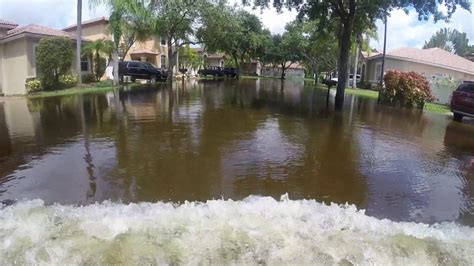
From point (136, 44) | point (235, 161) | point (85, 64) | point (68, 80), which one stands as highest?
point (136, 44)

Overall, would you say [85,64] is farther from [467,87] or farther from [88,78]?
[467,87]

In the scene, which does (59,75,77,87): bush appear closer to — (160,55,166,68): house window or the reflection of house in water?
the reflection of house in water

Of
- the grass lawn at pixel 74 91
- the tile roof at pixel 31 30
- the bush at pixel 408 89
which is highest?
the tile roof at pixel 31 30

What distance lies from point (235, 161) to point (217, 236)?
3.30m

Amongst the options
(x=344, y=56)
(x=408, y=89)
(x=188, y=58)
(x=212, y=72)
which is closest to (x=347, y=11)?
(x=344, y=56)

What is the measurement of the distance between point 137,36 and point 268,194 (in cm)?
2609

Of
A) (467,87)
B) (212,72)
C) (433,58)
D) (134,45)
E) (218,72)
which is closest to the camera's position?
(467,87)

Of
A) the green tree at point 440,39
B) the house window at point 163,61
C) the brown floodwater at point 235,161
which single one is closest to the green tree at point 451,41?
the green tree at point 440,39

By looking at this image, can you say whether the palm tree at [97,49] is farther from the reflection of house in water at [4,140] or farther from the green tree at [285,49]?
the green tree at [285,49]

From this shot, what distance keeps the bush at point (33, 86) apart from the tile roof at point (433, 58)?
26606mm

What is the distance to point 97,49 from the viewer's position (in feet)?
87.6

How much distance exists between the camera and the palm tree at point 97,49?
86.9 ft

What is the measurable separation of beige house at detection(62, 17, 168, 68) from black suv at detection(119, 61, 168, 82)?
85 centimetres

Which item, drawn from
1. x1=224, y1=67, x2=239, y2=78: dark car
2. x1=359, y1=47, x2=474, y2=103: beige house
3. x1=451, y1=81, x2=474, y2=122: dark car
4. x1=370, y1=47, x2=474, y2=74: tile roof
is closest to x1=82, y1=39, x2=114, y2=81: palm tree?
x1=451, y1=81, x2=474, y2=122: dark car
